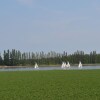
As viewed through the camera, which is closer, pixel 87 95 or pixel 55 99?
pixel 55 99

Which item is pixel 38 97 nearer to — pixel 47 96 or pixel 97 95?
pixel 47 96

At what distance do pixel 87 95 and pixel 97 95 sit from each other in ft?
2.16

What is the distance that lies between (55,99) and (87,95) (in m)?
2.58

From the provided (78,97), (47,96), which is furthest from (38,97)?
(78,97)

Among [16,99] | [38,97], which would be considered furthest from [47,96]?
[16,99]

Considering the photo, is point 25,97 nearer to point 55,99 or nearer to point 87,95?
point 55,99

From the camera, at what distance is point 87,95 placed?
23.7m

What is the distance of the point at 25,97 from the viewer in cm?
2389

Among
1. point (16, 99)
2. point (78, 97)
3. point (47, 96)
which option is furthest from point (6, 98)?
point (78, 97)

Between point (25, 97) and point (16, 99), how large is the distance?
1106 millimetres

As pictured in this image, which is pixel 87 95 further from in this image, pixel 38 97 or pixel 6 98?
pixel 6 98

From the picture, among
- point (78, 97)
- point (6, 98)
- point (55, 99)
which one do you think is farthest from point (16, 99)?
point (78, 97)

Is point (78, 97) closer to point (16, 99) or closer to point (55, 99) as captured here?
point (55, 99)

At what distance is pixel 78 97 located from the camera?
22.8 metres
